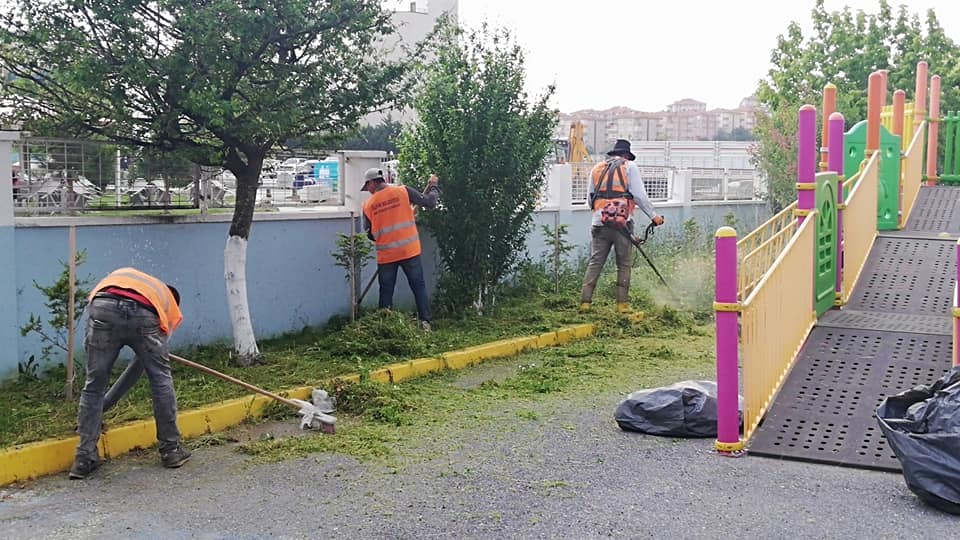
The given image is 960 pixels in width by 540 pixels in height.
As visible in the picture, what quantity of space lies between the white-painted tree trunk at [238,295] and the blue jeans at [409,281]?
1.88 m

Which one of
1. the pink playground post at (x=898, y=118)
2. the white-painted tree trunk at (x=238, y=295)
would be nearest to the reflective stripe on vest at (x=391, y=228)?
the white-painted tree trunk at (x=238, y=295)

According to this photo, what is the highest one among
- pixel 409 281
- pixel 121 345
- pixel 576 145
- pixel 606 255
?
pixel 576 145

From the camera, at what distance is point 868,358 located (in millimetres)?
7207

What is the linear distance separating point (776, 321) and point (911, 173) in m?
6.23

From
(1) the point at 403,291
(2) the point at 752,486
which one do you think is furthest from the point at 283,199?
(2) the point at 752,486

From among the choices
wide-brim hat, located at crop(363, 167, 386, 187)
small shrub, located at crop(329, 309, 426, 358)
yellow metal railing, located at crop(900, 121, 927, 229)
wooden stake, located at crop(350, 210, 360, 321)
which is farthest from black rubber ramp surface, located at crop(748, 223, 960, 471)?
wooden stake, located at crop(350, 210, 360, 321)

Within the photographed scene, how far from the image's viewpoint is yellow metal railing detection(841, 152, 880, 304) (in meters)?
8.95

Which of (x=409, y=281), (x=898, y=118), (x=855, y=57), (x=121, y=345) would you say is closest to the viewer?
(x=121, y=345)

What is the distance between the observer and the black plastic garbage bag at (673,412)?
653 cm

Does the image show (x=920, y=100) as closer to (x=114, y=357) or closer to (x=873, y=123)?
(x=873, y=123)

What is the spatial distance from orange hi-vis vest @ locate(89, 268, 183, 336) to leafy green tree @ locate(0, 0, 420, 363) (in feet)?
4.85

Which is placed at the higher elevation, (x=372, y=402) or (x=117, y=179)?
(x=117, y=179)

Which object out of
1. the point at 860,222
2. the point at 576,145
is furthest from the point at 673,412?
the point at 576,145

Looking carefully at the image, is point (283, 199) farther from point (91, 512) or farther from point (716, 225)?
point (716, 225)
